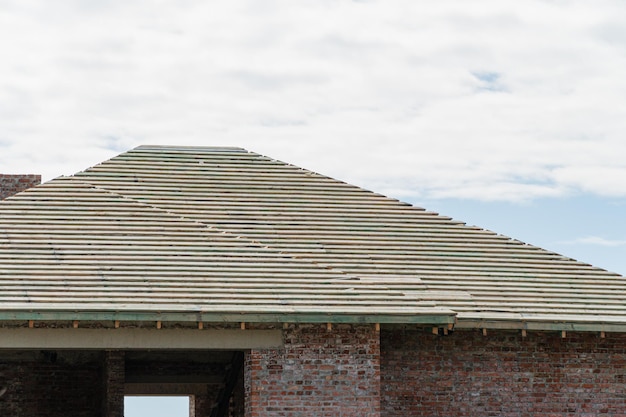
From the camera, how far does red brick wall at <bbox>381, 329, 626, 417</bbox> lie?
16.0 metres

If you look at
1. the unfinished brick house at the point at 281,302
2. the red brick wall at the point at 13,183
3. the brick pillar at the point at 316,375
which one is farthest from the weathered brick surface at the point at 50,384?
the brick pillar at the point at 316,375

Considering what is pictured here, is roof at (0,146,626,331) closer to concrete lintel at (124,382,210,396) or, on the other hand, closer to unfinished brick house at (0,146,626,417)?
unfinished brick house at (0,146,626,417)

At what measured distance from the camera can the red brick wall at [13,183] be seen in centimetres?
2120

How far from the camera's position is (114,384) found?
1800cm

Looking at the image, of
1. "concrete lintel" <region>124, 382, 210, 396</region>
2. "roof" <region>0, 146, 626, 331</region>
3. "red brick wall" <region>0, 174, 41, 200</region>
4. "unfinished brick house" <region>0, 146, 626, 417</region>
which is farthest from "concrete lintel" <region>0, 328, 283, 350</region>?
"red brick wall" <region>0, 174, 41, 200</region>

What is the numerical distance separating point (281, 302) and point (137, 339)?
194 cm

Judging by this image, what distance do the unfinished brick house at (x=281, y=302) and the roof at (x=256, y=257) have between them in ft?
0.12

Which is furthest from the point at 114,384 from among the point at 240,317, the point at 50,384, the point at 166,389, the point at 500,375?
the point at 500,375

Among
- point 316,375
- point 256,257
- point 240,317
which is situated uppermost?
point 256,257

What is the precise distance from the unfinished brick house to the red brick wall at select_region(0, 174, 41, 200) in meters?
2.89

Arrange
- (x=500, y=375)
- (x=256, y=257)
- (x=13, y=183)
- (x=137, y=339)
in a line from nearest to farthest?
1. (x=137, y=339)
2. (x=256, y=257)
3. (x=500, y=375)
4. (x=13, y=183)

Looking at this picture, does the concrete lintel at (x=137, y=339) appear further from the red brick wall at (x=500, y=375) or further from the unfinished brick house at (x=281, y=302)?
the red brick wall at (x=500, y=375)

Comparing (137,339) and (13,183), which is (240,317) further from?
(13,183)

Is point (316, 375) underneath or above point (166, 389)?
above
